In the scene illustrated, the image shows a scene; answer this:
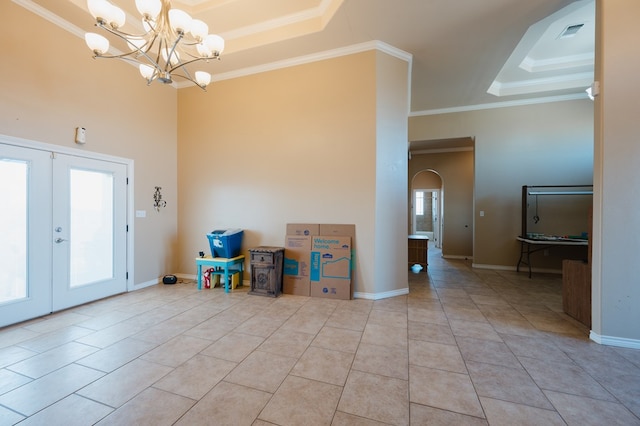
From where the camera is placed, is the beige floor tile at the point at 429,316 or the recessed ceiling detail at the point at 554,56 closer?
the beige floor tile at the point at 429,316

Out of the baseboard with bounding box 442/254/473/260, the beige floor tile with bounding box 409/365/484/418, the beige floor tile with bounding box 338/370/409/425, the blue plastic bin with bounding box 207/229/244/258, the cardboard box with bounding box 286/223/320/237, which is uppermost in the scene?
the cardboard box with bounding box 286/223/320/237

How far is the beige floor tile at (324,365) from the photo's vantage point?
198 centimetres

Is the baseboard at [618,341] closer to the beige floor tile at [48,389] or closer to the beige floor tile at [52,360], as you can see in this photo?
the beige floor tile at [48,389]

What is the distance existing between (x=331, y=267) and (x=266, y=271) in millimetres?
994

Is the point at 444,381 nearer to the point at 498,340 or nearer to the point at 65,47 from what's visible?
the point at 498,340

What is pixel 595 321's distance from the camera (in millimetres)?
2537

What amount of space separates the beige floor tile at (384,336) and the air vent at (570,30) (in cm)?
511

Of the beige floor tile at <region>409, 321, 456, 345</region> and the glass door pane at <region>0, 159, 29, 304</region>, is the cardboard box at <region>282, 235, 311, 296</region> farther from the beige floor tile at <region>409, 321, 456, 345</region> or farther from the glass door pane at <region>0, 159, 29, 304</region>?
the glass door pane at <region>0, 159, 29, 304</region>

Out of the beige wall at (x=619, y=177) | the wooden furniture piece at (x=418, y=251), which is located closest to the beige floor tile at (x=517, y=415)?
the beige wall at (x=619, y=177)

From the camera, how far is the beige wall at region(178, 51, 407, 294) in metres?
3.80

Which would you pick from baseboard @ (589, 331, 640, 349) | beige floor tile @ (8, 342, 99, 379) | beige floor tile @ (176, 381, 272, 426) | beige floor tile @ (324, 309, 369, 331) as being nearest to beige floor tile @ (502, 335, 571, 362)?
baseboard @ (589, 331, 640, 349)

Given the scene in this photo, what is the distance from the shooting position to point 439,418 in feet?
5.19

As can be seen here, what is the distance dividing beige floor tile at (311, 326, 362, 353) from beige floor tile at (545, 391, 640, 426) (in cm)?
146

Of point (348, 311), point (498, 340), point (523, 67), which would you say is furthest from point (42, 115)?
point (523, 67)
